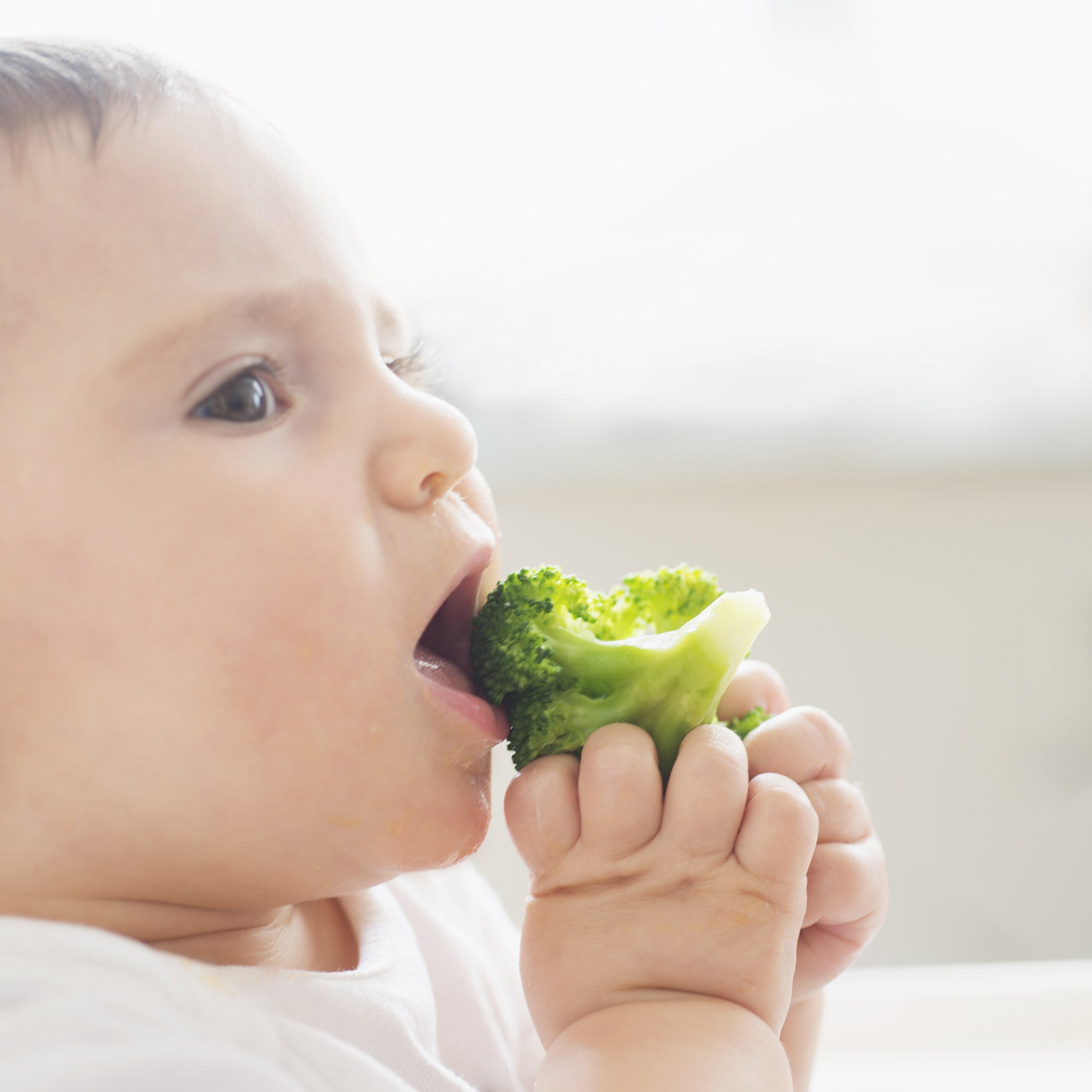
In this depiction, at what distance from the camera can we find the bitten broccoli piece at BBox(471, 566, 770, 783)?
723 millimetres

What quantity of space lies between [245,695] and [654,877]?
0.28 meters

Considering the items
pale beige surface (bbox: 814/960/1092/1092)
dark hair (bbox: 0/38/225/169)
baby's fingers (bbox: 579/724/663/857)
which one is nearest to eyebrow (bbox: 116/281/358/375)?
dark hair (bbox: 0/38/225/169)

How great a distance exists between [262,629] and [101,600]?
87 mm

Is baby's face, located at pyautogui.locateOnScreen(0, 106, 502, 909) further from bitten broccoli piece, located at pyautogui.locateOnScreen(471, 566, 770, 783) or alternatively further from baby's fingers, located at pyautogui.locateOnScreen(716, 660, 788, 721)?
baby's fingers, located at pyautogui.locateOnScreen(716, 660, 788, 721)

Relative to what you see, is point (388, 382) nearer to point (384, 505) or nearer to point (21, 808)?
point (384, 505)

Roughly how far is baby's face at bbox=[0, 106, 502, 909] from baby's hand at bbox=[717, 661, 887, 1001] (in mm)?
294

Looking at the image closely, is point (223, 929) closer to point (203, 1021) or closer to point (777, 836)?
point (203, 1021)

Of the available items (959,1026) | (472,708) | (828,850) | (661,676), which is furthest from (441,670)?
(959,1026)

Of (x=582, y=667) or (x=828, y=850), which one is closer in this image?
(x=582, y=667)

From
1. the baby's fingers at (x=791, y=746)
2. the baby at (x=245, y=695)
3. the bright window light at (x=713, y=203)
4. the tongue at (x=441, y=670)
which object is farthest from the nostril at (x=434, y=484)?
the bright window light at (x=713, y=203)

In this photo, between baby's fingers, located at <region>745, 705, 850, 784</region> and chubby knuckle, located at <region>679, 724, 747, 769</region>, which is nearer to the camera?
chubby knuckle, located at <region>679, 724, 747, 769</region>

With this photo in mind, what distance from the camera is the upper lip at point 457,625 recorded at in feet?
2.51

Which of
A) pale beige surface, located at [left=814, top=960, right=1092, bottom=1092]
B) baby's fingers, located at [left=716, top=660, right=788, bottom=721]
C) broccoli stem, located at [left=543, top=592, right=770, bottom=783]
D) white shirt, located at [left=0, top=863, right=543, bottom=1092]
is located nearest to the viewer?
white shirt, located at [left=0, top=863, right=543, bottom=1092]

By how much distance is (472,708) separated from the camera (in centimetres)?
71
